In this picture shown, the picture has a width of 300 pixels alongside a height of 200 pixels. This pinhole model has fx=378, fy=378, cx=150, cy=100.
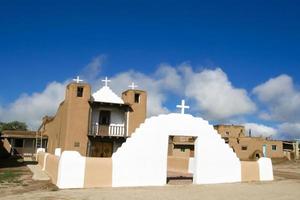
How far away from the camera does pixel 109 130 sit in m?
32.9

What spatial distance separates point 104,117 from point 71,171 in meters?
18.5

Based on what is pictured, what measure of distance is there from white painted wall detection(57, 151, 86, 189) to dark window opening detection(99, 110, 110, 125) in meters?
17.9

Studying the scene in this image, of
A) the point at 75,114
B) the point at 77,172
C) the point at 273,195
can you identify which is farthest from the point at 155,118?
the point at 75,114

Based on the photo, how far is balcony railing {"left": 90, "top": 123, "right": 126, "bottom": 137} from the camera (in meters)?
32.5

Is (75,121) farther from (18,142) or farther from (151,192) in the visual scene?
(151,192)

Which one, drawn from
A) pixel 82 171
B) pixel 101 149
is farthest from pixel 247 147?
pixel 82 171

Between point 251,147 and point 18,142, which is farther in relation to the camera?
point 251,147

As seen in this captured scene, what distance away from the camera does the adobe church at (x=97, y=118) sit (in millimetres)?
31812

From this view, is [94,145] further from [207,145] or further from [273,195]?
[273,195]

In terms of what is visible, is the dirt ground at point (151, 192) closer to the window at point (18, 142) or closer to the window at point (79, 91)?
the window at point (79, 91)

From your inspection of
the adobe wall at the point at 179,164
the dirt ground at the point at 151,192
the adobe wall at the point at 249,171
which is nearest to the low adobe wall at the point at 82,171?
the dirt ground at the point at 151,192

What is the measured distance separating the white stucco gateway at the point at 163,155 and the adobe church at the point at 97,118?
1506 centimetres

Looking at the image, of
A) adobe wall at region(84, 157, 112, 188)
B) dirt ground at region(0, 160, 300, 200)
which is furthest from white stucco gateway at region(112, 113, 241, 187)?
dirt ground at region(0, 160, 300, 200)

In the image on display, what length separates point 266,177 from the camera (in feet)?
67.7
